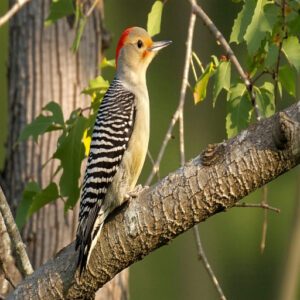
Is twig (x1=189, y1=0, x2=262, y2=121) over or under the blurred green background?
over

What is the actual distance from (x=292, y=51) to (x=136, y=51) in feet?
4.69

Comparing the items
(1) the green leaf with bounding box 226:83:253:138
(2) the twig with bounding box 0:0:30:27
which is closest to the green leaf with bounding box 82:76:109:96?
(1) the green leaf with bounding box 226:83:253:138

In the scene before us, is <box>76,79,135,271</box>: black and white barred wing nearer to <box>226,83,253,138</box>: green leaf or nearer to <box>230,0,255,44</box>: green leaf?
<box>226,83,253,138</box>: green leaf

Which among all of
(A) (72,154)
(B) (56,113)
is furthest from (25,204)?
(B) (56,113)

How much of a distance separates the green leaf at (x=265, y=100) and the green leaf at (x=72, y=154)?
0.86 meters

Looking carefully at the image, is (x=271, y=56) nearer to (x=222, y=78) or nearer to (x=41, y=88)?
(x=222, y=78)

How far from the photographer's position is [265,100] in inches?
163

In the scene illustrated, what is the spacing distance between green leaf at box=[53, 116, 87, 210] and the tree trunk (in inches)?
33.8

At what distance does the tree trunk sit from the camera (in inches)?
213

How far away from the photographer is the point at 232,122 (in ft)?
13.3

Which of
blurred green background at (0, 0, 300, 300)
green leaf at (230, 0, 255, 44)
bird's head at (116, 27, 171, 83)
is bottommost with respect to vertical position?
blurred green background at (0, 0, 300, 300)

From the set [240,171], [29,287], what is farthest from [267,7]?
[29,287]

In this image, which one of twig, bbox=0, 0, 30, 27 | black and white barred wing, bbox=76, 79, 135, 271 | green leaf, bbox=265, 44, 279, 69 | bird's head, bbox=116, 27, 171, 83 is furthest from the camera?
bird's head, bbox=116, 27, 171, 83

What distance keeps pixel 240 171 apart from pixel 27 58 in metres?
2.58
